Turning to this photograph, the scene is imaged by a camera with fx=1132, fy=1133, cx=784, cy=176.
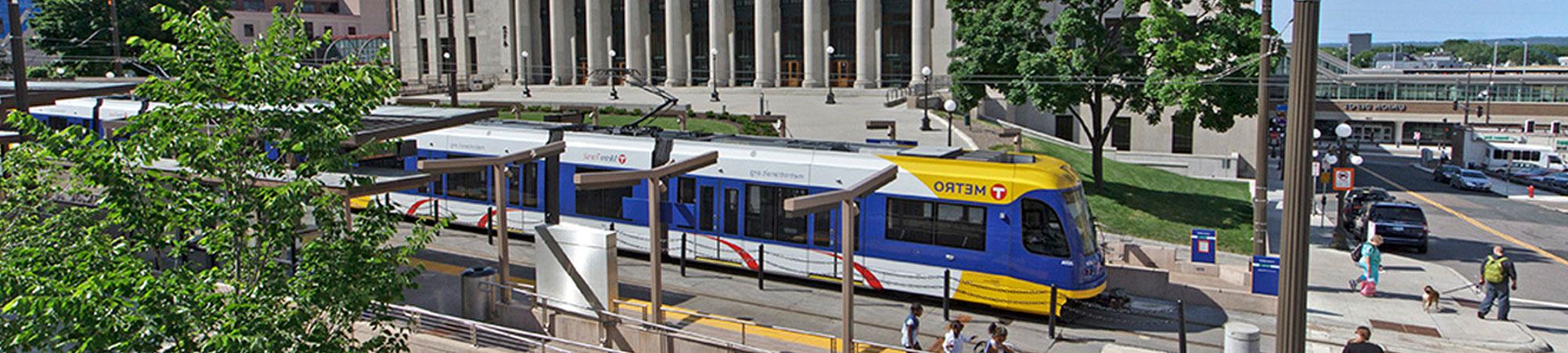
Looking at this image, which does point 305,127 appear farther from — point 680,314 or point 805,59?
point 805,59

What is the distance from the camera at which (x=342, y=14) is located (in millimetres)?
106812

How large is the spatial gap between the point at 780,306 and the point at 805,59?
48.7m

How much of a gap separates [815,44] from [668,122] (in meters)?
23.2

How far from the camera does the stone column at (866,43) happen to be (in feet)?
207

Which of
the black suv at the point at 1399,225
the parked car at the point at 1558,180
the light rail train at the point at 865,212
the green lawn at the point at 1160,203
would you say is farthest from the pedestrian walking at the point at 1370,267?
the parked car at the point at 1558,180

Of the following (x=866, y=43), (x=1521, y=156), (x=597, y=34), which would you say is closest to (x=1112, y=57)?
(x=866, y=43)

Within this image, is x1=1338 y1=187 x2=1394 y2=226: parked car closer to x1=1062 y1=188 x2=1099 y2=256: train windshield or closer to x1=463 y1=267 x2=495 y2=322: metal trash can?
x1=1062 y1=188 x2=1099 y2=256: train windshield

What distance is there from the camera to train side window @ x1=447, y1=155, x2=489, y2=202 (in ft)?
76.8

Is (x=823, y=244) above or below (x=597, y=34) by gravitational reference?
below

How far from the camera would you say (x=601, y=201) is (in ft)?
70.6

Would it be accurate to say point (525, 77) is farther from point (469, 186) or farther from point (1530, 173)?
point (1530, 173)

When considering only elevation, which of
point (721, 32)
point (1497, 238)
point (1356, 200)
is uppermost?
point (721, 32)

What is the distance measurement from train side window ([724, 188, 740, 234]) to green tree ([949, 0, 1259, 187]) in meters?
13.7

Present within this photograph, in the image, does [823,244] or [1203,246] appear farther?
[1203,246]
